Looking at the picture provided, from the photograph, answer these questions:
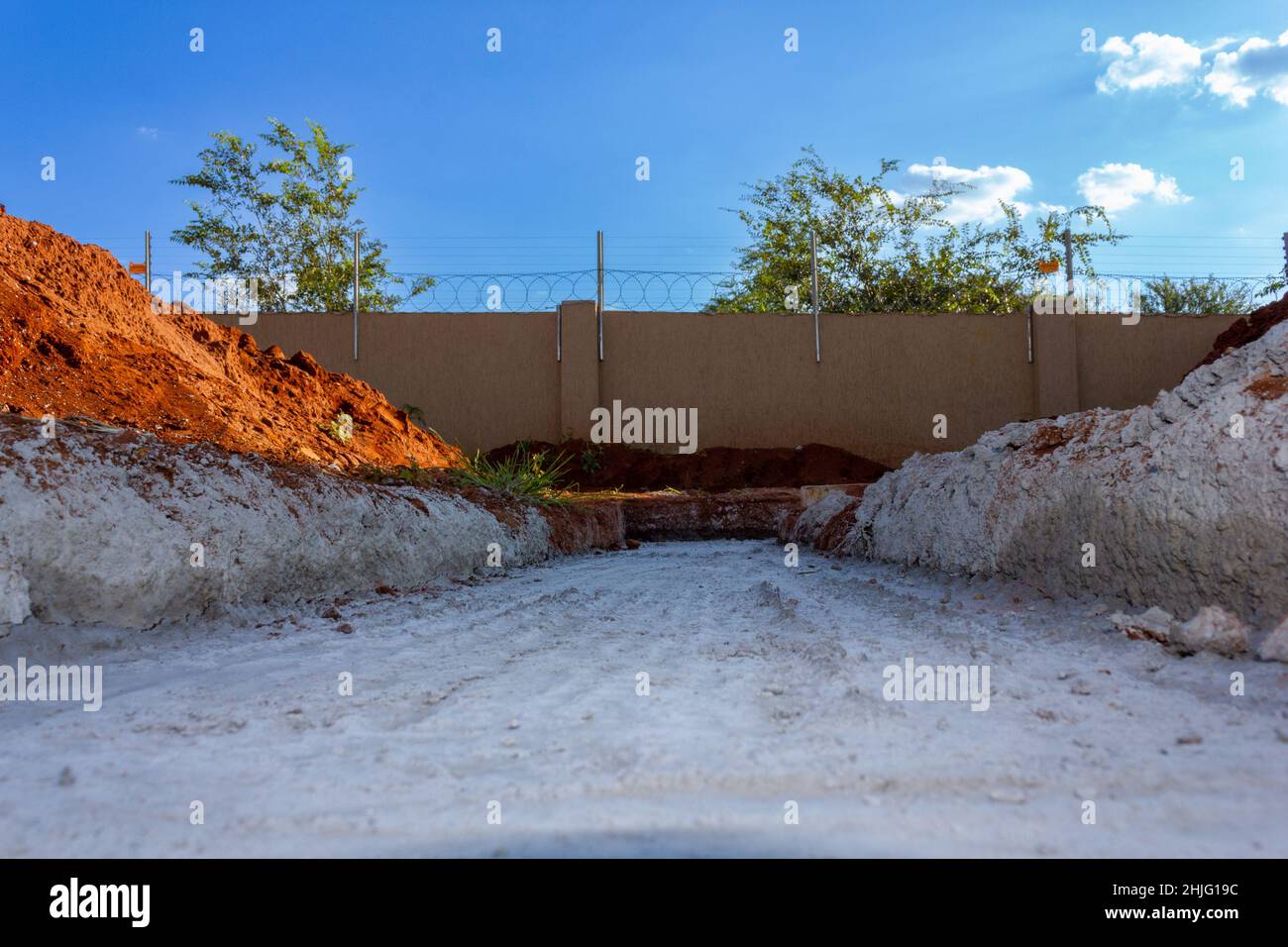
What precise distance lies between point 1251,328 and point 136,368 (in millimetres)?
9482

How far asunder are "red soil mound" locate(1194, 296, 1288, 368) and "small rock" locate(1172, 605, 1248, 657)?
240 inches

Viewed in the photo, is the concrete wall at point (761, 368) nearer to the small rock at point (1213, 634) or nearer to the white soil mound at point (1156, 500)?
the white soil mound at point (1156, 500)

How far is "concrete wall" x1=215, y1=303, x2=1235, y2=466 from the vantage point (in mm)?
11961

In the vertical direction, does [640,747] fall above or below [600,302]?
below

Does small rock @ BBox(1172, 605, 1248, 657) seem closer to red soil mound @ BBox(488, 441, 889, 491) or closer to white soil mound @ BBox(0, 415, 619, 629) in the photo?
white soil mound @ BBox(0, 415, 619, 629)

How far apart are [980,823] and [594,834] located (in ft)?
1.86

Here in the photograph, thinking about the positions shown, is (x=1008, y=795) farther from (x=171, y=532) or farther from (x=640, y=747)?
(x=171, y=532)

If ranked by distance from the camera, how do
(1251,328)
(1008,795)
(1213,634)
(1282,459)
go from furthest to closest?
1. (1251,328)
2. (1282,459)
3. (1213,634)
4. (1008,795)

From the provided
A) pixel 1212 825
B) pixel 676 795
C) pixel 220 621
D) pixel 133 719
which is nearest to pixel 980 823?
pixel 1212 825

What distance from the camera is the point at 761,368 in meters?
12.3

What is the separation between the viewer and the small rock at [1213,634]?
2.07 meters

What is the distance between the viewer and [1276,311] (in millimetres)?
7492

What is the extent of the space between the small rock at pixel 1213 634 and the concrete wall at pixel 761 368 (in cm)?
1002

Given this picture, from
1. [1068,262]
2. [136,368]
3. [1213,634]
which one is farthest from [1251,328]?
[136,368]
